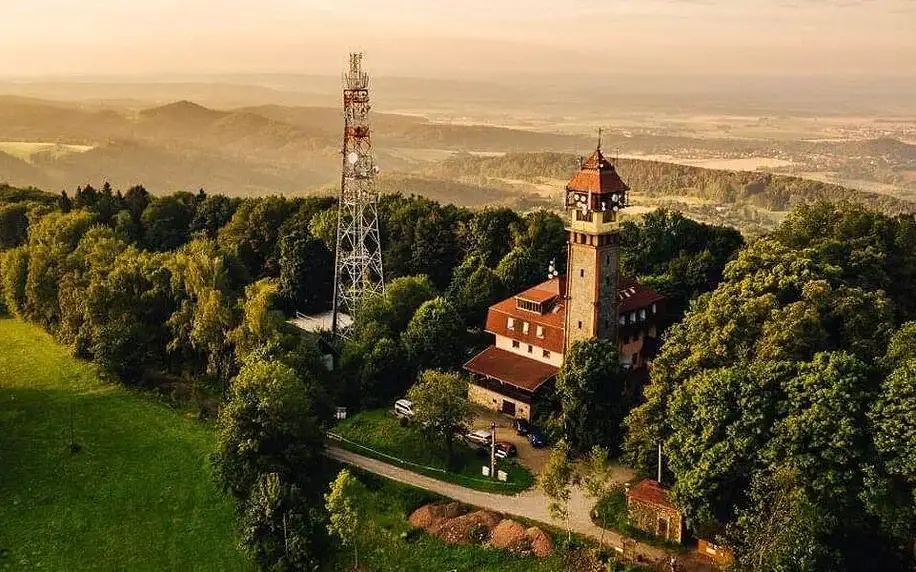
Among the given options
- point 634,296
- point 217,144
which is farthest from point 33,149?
point 634,296

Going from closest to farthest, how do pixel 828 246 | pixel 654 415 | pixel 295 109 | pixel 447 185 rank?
pixel 654 415 → pixel 828 246 → pixel 447 185 → pixel 295 109

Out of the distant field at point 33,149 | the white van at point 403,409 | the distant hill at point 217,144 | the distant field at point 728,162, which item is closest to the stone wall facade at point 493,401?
the white van at point 403,409

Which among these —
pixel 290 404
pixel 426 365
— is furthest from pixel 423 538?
pixel 426 365

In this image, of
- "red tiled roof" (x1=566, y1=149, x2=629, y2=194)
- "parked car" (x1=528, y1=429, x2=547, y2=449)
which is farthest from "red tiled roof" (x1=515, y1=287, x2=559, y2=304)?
"parked car" (x1=528, y1=429, x2=547, y2=449)

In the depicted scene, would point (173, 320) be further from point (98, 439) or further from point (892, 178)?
point (892, 178)

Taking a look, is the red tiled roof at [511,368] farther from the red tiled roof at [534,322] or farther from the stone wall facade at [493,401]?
the red tiled roof at [534,322]
